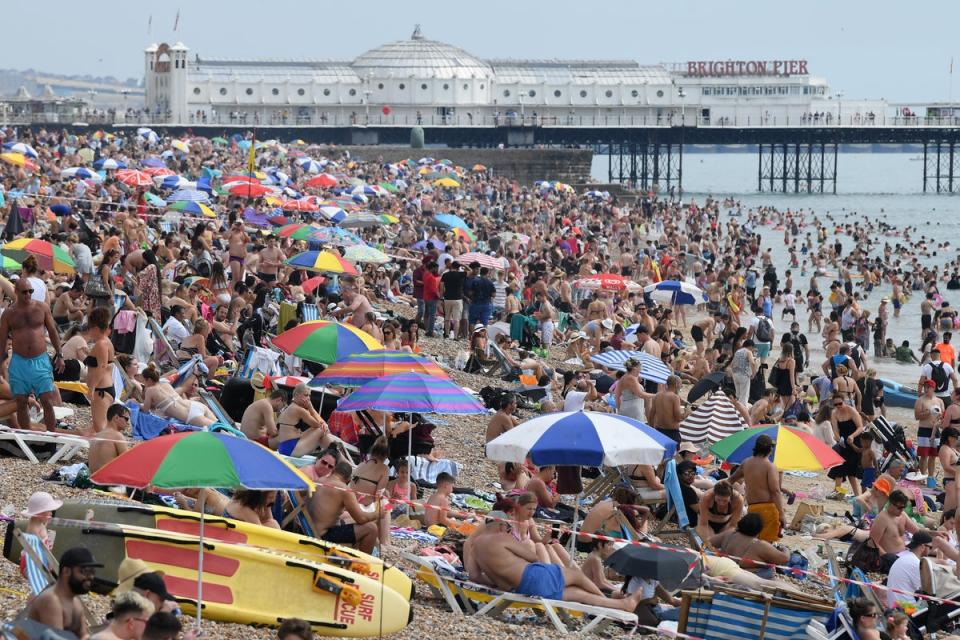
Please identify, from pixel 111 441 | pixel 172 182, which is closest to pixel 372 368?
pixel 111 441

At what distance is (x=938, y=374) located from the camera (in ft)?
51.8

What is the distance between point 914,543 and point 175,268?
998cm

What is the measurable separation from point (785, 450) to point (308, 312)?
17.2 ft

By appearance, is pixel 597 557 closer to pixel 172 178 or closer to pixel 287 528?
pixel 287 528

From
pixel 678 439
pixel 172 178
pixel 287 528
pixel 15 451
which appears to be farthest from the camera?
pixel 172 178

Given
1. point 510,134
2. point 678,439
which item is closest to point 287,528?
point 678,439

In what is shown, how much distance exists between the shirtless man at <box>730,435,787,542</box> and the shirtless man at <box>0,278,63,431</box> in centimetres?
434

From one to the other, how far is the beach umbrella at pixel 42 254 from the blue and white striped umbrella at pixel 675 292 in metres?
8.77

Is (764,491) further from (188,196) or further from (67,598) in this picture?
(188,196)

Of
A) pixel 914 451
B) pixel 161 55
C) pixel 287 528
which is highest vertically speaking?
pixel 161 55

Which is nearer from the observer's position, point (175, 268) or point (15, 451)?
point (15, 451)

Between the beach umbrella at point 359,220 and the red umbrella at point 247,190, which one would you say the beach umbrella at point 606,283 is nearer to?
the beach umbrella at point 359,220

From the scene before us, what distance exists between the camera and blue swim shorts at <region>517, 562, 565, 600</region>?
24.3ft

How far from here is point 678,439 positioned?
12109 millimetres
